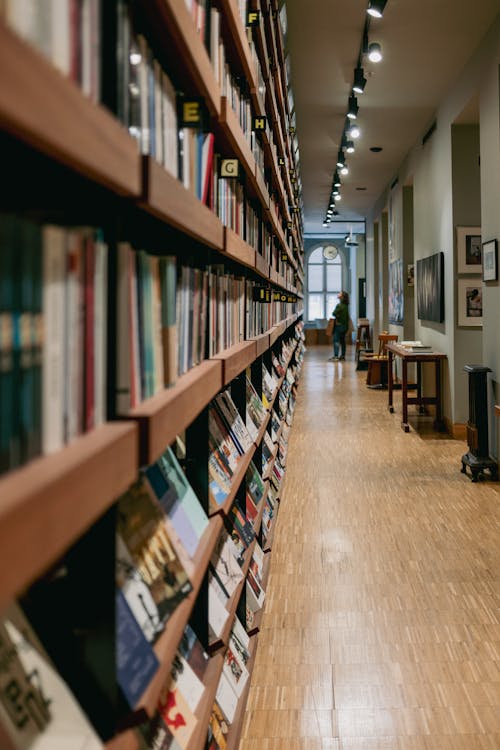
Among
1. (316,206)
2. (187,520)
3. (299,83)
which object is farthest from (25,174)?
(316,206)

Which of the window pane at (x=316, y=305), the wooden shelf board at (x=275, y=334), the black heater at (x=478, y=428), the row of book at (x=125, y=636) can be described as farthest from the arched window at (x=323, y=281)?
the row of book at (x=125, y=636)

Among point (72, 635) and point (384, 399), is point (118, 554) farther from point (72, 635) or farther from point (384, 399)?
point (384, 399)

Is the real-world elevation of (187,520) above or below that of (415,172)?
below

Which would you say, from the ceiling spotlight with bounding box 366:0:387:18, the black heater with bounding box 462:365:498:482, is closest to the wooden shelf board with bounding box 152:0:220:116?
the ceiling spotlight with bounding box 366:0:387:18

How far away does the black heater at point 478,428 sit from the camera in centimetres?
472

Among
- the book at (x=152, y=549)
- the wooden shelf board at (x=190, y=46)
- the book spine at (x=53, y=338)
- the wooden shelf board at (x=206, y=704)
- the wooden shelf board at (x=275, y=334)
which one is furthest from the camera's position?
the wooden shelf board at (x=275, y=334)

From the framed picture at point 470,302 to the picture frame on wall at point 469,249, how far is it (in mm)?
114

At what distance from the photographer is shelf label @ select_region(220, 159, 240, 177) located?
187 cm

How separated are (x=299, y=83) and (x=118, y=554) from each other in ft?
21.3

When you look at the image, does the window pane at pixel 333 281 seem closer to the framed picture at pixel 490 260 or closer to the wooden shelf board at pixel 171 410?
the framed picture at pixel 490 260

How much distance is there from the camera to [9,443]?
58 cm

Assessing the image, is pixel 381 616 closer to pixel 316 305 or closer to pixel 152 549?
pixel 152 549

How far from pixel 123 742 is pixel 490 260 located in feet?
15.1

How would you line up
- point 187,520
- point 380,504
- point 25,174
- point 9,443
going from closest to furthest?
1. point 9,443
2. point 25,174
3. point 187,520
4. point 380,504
